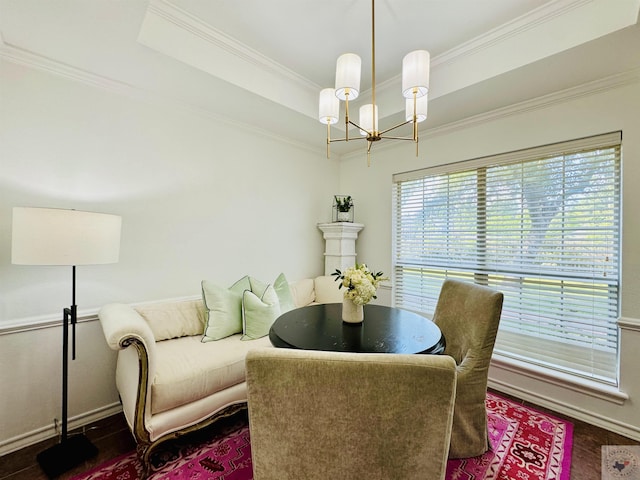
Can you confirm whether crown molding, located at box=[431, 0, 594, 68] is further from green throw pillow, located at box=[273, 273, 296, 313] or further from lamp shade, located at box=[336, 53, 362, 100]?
green throw pillow, located at box=[273, 273, 296, 313]

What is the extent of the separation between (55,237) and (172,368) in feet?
3.12

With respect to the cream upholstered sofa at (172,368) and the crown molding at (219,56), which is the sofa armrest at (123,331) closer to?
the cream upholstered sofa at (172,368)

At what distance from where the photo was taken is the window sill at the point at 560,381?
200 centimetres

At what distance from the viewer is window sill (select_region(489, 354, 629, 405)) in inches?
78.6

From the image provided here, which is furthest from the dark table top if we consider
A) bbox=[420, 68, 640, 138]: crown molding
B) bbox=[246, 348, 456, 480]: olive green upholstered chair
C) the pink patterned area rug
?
bbox=[420, 68, 640, 138]: crown molding

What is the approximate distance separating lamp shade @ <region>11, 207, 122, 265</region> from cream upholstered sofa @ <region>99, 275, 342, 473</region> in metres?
0.42

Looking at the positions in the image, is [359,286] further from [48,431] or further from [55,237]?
[48,431]

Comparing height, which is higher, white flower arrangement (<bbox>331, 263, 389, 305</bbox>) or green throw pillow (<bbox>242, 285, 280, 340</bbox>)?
white flower arrangement (<bbox>331, 263, 389, 305</bbox>)

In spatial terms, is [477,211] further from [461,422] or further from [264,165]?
[264,165]

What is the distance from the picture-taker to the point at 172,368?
175cm

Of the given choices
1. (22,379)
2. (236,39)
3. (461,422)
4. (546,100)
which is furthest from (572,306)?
(22,379)

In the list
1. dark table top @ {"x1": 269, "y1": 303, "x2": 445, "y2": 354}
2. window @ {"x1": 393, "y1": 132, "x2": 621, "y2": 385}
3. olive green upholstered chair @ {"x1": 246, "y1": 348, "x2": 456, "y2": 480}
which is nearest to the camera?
A: olive green upholstered chair @ {"x1": 246, "y1": 348, "x2": 456, "y2": 480}

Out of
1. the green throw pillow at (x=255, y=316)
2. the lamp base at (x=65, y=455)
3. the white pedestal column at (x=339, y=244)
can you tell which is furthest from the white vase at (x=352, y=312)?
the lamp base at (x=65, y=455)

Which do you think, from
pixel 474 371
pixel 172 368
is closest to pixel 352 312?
pixel 474 371
